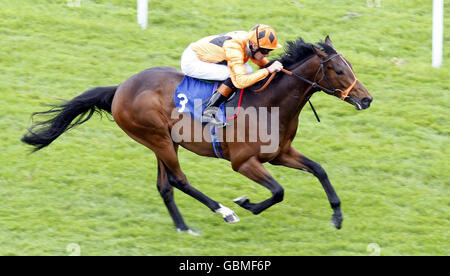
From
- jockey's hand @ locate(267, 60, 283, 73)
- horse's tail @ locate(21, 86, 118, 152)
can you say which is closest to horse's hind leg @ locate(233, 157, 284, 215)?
jockey's hand @ locate(267, 60, 283, 73)

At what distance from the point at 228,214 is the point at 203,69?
140cm

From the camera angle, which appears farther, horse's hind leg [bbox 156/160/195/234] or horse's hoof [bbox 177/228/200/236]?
horse's hind leg [bbox 156/160/195/234]

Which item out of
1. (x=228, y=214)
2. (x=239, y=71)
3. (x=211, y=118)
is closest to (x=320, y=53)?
(x=239, y=71)

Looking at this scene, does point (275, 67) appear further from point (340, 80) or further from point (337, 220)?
point (337, 220)

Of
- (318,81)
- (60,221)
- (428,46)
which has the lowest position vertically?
(60,221)

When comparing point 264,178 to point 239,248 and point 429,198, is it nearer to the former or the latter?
point 239,248

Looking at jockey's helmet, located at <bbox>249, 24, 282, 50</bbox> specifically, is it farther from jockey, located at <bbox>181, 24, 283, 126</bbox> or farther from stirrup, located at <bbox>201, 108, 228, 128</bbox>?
stirrup, located at <bbox>201, 108, 228, 128</bbox>

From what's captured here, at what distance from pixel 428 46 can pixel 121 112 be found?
6026mm

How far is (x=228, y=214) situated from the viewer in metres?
6.48

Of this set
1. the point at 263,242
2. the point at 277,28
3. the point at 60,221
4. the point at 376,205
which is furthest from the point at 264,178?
the point at 277,28

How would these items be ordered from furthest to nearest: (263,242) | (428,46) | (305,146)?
(428,46), (305,146), (263,242)

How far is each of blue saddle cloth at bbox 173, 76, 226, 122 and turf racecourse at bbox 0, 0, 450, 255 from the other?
1.15m

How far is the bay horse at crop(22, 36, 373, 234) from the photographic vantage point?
606 centimetres

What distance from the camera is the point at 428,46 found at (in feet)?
35.2
